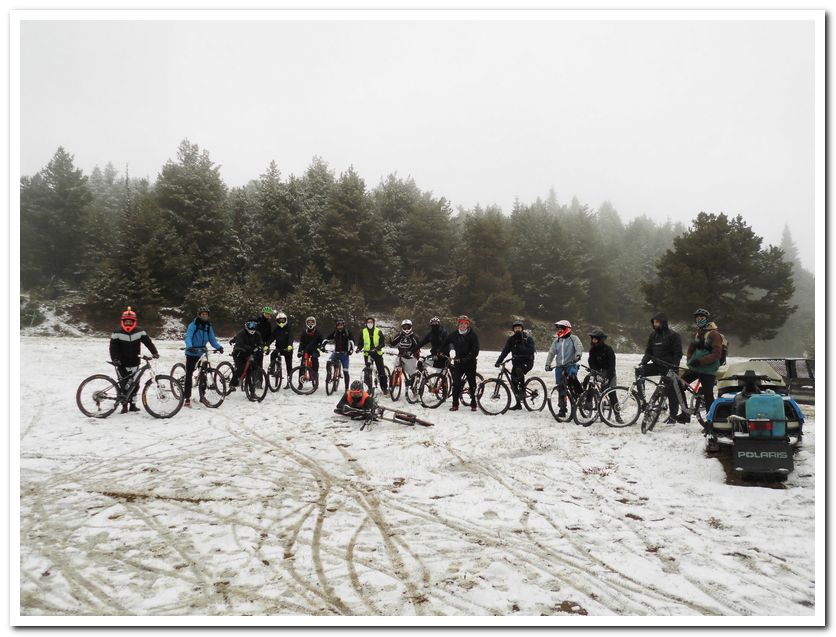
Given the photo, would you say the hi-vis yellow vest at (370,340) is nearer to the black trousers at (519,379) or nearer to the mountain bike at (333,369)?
the mountain bike at (333,369)

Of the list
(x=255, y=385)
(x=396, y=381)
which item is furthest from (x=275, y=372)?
(x=396, y=381)

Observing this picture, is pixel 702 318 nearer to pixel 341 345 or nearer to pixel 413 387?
pixel 413 387

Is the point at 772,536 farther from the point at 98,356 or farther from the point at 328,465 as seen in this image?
the point at 98,356

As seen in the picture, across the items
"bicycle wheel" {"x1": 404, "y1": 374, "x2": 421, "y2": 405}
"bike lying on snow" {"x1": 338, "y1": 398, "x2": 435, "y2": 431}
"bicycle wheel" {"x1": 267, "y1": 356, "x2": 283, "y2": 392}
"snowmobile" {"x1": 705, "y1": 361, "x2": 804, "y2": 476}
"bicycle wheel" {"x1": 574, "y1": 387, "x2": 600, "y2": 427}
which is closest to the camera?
"snowmobile" {"x1": 705, "y1": 361, "x2": 804, "y2": 476}

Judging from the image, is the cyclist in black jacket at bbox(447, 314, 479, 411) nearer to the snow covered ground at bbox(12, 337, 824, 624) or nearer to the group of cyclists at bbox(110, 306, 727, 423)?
the group of cyclists at bbox(110, 306, 727, 423)

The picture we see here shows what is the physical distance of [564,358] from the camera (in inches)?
381

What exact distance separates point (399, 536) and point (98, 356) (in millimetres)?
19930

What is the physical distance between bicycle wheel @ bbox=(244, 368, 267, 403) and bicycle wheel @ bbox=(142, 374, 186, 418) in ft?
5.55

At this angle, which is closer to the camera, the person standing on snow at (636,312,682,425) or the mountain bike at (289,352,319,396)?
the person standing on snow at (636,312,682,425)

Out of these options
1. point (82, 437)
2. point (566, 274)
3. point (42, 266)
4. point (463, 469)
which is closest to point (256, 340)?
point (82, 437)

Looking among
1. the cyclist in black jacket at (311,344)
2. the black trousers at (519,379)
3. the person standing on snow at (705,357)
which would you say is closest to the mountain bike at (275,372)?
the cyclist in black jacket at (311,344)

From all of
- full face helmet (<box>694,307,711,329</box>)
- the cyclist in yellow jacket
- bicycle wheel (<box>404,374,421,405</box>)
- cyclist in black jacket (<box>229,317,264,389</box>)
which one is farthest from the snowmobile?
cyclist in black jacket (<box>229,317,264,389</box>)

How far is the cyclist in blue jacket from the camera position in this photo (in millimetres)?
10609

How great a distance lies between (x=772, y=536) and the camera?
14.1 ft
